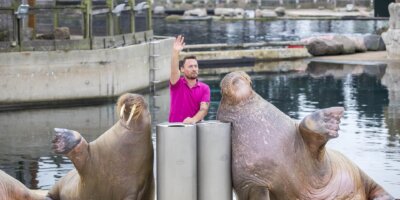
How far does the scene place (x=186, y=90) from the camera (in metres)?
8.63

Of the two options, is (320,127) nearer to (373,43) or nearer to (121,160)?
(121,160)

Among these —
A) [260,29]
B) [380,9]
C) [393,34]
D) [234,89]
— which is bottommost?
[260,29]

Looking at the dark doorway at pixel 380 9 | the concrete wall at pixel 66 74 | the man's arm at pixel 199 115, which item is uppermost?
the man's arm at pixel 199 115

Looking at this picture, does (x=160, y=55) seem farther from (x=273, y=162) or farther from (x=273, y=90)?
(x=273, y=162)

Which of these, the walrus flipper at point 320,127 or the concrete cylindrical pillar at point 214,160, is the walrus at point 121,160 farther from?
the walrus flipper at point 320,127

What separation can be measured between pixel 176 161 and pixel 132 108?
1.79ft

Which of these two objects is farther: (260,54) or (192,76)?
(260,54)

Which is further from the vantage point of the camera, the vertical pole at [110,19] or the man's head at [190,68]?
the vertical pole at [110,19]

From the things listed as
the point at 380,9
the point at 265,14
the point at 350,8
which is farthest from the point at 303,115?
the point at 350,8

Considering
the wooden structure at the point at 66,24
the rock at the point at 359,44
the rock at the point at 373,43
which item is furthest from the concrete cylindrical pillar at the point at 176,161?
the rock at the point at 373,43

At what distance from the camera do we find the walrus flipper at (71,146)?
7.58m

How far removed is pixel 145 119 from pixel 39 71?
14.8m

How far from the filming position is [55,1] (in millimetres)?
23344

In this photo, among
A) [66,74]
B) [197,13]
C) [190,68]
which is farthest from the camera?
[197,13]
